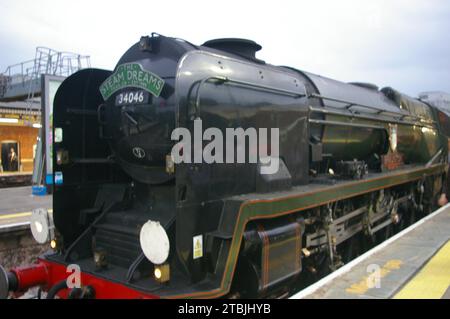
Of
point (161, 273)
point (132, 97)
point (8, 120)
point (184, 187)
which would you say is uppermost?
point (8, 120)

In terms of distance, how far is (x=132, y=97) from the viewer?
3979 mm

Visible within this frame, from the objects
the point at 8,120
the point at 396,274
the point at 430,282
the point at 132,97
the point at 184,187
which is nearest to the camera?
the point at 184,187

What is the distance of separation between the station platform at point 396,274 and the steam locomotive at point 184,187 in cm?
42

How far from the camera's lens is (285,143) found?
4.64 metres

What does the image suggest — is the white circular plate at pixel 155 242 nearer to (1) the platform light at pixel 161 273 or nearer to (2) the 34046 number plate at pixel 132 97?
(1) the platform light at pixel 161 273

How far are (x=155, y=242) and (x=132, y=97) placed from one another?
1.54m

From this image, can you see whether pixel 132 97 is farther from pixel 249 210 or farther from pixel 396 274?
pixel 396 274

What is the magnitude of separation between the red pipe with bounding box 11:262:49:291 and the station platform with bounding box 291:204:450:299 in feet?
8.21

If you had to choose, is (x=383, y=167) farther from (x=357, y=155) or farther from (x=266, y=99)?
(x=266, y=99)

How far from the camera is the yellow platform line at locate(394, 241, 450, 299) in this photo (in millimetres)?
3864

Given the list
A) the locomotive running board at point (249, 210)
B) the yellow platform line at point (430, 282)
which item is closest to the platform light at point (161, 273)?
the locomotive running board at point (249, 210)

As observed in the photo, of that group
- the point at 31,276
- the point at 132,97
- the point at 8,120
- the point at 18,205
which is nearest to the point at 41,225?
the point at 31,276

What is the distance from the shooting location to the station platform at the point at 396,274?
3879 mm
